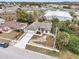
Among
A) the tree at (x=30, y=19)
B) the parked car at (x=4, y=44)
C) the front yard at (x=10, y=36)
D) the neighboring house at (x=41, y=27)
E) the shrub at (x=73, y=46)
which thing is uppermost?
the tree at (x=30, y=19)

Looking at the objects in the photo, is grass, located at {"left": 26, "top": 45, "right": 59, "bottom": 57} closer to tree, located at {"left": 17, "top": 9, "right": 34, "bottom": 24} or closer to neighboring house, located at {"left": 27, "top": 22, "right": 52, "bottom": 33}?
neighboring house, located at {"left": 27, "top": 22, "right": 52, "bottom": 33}

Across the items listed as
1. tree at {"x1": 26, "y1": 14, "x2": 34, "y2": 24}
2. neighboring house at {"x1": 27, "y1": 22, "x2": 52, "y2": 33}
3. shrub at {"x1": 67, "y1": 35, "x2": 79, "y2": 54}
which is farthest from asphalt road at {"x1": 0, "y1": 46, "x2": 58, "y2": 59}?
tree at {"x1": 26, "y1": 14, "x2": 34, "y2": 24}

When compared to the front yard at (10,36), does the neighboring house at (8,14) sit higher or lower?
higher

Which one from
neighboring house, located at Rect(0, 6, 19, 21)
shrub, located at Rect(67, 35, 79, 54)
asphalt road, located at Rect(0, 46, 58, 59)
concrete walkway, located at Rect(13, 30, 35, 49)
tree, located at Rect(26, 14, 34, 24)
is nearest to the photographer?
asphalt road, located at Rect(0, 46, 58, 59)

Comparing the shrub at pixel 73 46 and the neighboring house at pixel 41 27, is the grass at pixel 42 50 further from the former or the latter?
the neighboring house at pixel 41 27

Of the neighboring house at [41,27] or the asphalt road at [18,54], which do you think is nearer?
the asphalt road at [18,54]

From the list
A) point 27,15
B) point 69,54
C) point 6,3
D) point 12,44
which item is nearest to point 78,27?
point 27,15

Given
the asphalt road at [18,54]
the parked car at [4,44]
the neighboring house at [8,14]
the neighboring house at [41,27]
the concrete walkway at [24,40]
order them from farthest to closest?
1. the neighboring house at [8,14]
2. the neighboring house at [41,27]
3. the concrete walkway at [24,40]
4. the parked car at [4,44]
5. the asphalt road at [18,54]

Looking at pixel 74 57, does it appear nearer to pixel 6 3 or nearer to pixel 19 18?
pixel 19 18

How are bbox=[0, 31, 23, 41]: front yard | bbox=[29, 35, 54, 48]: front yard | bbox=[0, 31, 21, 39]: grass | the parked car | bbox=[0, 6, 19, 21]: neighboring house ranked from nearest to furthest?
the parked car < bbox=[29, 35, 54, 48]: front yard < bbox=[0, 31, 23, 41]: front yard < bbox=[0, 31, 21, 39]: grass < bbox=[0, 6, 19, 21]: neighboring house

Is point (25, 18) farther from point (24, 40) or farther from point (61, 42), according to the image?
point (61, 42)

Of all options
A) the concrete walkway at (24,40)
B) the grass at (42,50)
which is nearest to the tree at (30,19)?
the concrete walkway at (24,40)
